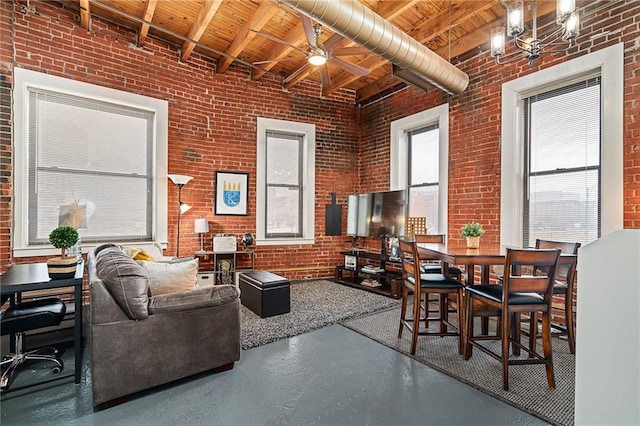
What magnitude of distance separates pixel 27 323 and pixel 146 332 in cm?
83

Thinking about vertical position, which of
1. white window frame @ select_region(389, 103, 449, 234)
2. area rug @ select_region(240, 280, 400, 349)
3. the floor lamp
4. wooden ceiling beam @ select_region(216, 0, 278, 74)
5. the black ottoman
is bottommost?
area rug @ select_region(240, 280, 400, 349)

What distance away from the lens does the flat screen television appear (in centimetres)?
504

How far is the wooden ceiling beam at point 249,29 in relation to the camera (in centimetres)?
367

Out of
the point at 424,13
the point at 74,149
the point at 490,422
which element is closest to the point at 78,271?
the point at 74,149

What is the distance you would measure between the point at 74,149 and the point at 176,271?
288 cm

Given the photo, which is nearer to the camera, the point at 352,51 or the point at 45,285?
the point at 45,285

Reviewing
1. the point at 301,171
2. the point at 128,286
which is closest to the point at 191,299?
the point at 128,286

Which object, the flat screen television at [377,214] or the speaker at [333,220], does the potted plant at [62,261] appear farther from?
the speaker at [333,220]

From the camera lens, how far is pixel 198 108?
201 inches

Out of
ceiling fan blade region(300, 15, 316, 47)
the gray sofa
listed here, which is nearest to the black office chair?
the gray sofa

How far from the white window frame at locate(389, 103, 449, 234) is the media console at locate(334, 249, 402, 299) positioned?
3.33 feet

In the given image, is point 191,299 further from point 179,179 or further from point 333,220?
point 333,220

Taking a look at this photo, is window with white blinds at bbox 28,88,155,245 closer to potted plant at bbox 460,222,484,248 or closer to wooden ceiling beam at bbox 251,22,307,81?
wooden ceiling beam at bbox 251,22,307,81

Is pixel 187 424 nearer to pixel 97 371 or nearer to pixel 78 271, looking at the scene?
pixel 97 371
